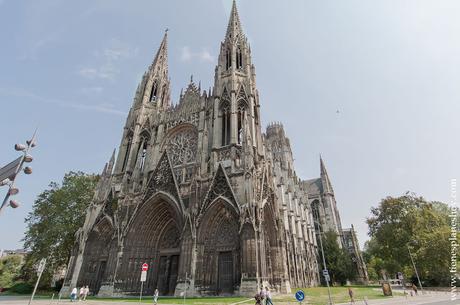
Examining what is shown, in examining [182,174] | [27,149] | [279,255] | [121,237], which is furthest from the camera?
[182,174]

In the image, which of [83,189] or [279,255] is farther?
[83,189]

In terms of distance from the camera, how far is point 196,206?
64.4 ft

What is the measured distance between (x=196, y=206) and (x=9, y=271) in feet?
108

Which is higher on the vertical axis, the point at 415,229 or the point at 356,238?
the point at 356,238

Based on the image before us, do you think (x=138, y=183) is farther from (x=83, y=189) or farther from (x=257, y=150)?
(x=257, y=150)

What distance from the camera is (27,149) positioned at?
8.33 m

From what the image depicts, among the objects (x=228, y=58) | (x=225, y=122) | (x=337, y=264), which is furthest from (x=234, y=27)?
(x=337, y=264)

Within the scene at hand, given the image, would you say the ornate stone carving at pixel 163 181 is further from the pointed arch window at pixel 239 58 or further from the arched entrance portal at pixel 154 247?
the pointed arch window at pixel 239 58

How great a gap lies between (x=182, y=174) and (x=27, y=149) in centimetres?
1484

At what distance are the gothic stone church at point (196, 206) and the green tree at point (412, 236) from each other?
9444 mm

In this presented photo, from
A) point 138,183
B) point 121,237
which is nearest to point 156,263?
point 121,237

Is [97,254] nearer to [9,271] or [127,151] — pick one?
[127,151]

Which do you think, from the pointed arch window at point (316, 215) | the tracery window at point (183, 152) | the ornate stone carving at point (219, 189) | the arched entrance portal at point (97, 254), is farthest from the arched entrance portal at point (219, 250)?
the pointed arch window at point (316, 215)

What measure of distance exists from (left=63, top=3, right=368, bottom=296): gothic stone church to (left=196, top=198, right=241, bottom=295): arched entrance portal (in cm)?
7
